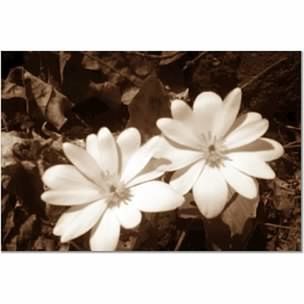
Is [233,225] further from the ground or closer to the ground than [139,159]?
closer to the ground

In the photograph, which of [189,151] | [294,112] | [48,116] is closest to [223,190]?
[189,151]

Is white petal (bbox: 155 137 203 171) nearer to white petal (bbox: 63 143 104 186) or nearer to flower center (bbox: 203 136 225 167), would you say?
flower center (bbox: 203 136 225 167)

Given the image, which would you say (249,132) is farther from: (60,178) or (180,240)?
(60,178)

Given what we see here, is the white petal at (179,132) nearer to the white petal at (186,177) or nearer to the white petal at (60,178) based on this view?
the white petal at (186,177)

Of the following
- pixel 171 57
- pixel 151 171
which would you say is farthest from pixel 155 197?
pixel 171 57
